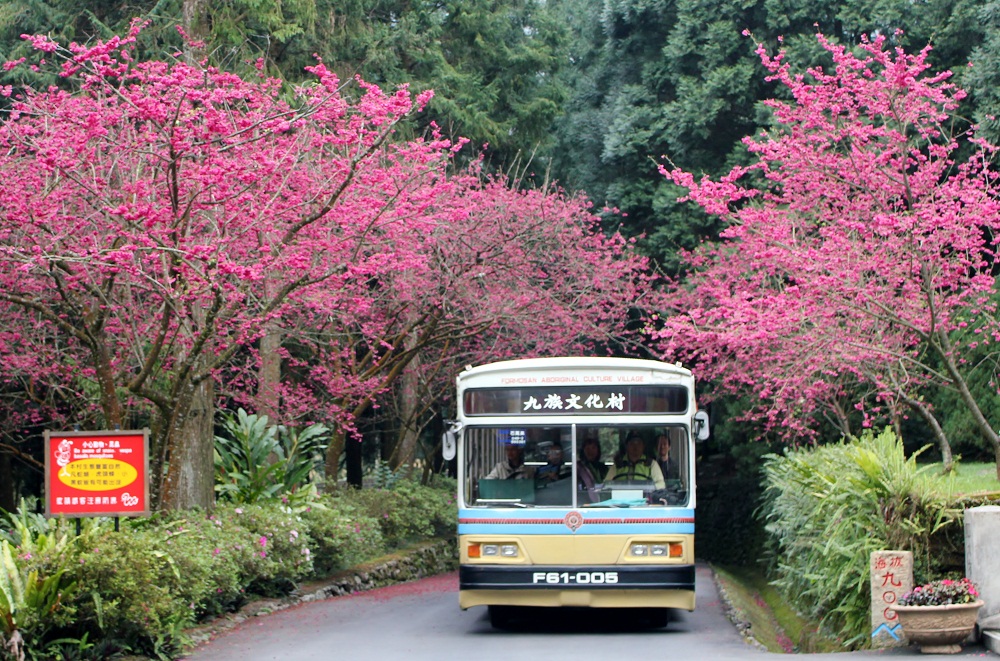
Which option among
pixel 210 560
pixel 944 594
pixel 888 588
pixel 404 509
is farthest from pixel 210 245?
pixel 404 509

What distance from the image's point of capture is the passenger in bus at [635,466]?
1334 centimetres

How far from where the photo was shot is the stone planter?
10.4 metres

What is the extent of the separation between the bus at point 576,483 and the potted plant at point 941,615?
289 centimetres

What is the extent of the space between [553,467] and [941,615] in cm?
429

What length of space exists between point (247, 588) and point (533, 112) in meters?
18.3

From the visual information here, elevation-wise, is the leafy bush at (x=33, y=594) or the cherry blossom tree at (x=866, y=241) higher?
the cherry blossom tree at (x=866, y=241)

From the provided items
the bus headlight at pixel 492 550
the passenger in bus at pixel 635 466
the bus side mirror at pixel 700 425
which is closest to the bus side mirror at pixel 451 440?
the bus headlight at pixel 492 550

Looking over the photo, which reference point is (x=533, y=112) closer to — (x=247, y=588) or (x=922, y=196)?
(x=922, y=196)

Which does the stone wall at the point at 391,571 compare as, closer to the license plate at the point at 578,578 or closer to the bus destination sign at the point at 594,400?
the license plate at the point at 578,578

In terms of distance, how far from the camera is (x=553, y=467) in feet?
43.8

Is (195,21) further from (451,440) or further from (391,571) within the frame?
(451,440)

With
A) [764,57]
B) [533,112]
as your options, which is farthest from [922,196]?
[533,112]

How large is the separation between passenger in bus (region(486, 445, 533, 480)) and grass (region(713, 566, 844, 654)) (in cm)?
308

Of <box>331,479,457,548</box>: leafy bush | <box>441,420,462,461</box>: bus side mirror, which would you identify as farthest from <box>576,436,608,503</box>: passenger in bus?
<box>331,479,457,548</box>: leafy bush
